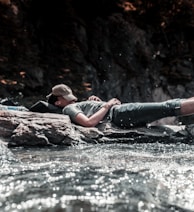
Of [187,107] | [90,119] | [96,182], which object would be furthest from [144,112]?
[96,182]

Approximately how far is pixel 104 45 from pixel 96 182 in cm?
1248

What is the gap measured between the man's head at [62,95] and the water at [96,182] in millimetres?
1810

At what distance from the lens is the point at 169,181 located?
9.60 feet

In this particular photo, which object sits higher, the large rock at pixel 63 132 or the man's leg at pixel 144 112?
the man's leg at pixel 144 112

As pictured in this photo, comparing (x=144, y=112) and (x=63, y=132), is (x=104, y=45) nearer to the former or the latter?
(x=144, y=112)

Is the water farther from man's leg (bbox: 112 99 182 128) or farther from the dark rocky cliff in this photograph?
the dark rocky cliff

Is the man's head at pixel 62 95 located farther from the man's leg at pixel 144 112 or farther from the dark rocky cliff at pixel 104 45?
the dark rocky cliff at pixel 104 45

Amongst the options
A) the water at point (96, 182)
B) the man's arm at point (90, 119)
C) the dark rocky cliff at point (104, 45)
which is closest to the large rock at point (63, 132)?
the man's arm at point (90, 119)

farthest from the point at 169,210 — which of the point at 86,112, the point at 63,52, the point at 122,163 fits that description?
the point at 63,52

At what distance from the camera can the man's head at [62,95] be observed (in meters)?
5.98

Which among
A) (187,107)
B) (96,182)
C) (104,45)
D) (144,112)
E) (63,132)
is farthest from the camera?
A: (104,45)

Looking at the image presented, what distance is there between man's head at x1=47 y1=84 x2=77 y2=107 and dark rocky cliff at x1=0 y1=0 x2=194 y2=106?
5.63m

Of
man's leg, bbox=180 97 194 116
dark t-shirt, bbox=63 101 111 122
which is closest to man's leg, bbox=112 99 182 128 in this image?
man's leg, bbox=180 97 194 116

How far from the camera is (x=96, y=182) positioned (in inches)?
111
